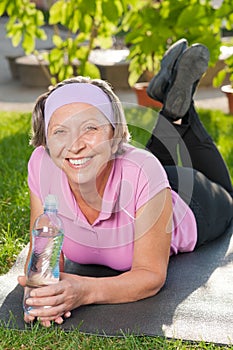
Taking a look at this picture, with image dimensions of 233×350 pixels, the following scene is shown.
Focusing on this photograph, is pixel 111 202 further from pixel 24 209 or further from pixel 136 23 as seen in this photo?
pixel 136 23

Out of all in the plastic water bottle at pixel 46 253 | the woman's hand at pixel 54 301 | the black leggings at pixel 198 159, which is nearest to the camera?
the woman's hand at pixel 54 301

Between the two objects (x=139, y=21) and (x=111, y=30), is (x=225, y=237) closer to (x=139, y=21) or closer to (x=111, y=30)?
(x=139, y=21)

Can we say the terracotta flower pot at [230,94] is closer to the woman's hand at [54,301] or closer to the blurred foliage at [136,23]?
the blurred foliage at [136,23]

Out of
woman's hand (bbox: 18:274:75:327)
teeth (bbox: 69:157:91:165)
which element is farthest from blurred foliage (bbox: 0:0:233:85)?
woman's hand (bbox: 18:274:75:327)

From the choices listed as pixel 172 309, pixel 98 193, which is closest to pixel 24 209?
pixel 98 193

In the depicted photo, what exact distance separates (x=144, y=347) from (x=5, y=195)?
1.83m

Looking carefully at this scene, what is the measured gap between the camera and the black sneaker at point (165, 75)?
3.90 meters

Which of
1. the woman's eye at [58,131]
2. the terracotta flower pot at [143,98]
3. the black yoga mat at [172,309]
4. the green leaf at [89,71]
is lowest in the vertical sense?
the terracotta flower pot at [143,98]

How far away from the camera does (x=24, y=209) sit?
3871 mm

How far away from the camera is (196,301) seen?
2.85 metres

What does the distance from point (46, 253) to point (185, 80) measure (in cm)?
152

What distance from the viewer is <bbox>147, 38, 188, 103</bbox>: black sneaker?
390 cm

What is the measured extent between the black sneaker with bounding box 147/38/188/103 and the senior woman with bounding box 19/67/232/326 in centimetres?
112

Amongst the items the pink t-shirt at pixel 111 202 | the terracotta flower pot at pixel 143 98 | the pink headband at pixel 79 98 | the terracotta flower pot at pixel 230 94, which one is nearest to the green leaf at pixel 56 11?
the terracotta flower pot at pixel 143 98
